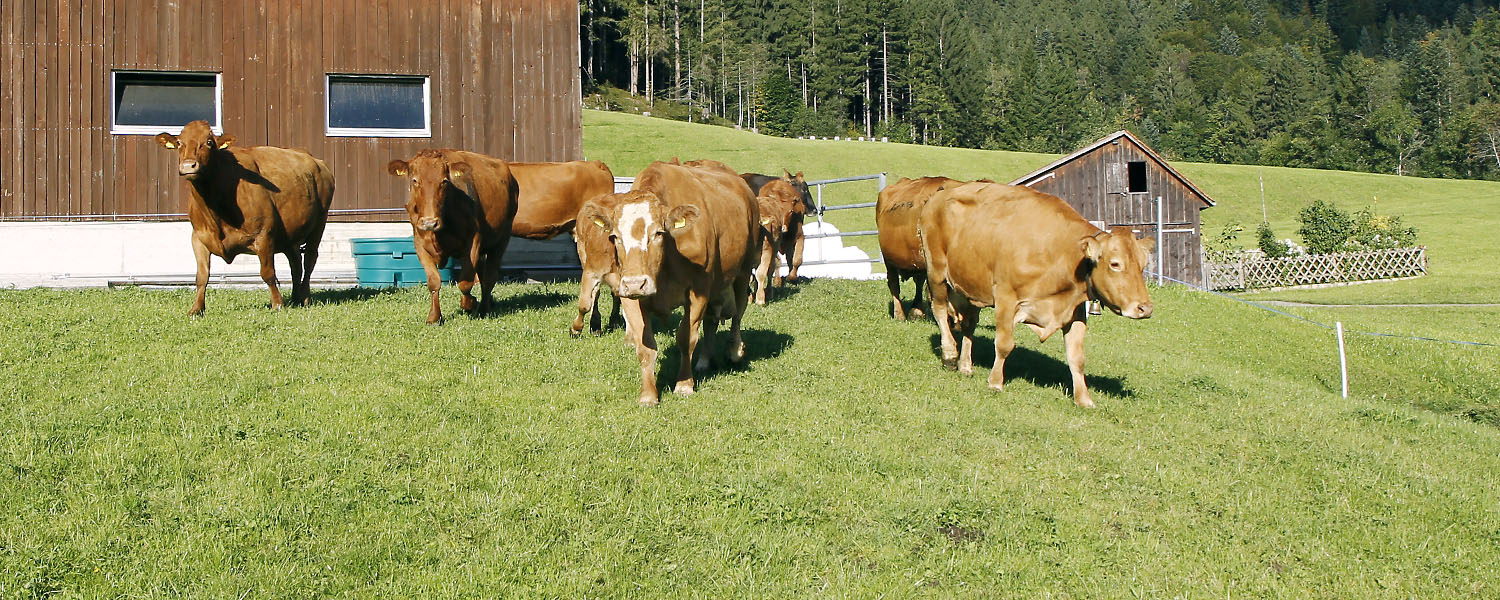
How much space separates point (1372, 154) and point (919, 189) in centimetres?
11988

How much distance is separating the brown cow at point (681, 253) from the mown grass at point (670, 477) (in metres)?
0.55

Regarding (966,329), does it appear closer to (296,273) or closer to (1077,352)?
(1077,352)

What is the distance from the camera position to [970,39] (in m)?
155

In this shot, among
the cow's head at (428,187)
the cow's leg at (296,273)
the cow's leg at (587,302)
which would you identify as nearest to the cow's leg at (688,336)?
the cow's leg at (587,302)

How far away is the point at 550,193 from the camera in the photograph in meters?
16.7

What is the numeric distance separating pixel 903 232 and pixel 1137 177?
36.2 m

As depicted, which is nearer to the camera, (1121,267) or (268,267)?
(1121,267)

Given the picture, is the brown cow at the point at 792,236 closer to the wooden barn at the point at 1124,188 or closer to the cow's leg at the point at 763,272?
the cow's leg at the point at 763,272

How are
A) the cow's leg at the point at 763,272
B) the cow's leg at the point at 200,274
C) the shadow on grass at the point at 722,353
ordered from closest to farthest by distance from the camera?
1. the shadow on grass at the point at 722,353
2. the cow's leg at the point at 200,274
3. the cow's leg at the point at 763,272

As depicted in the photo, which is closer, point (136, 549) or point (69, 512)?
point (136, 549)

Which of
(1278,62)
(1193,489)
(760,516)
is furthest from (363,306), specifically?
(1278,62)

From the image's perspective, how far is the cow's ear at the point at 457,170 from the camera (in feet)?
44.4

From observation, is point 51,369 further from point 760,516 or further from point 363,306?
point 760,516

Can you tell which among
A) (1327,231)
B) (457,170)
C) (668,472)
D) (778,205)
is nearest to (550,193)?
(457,170)
